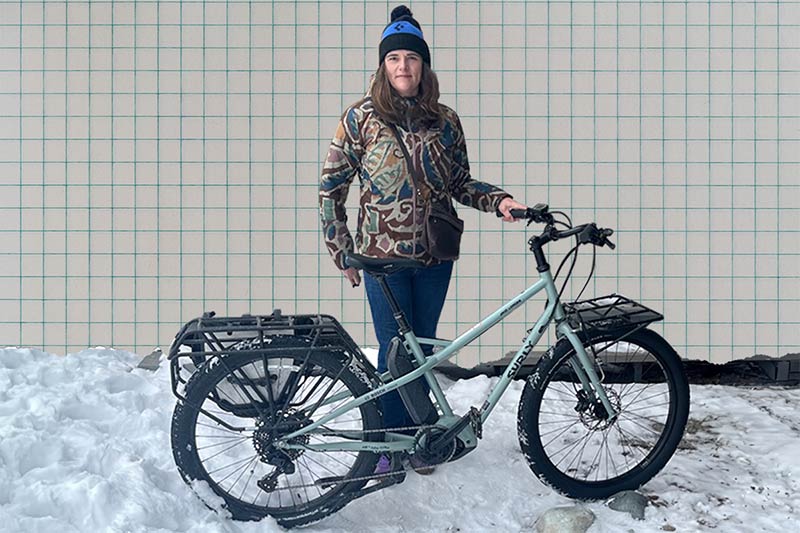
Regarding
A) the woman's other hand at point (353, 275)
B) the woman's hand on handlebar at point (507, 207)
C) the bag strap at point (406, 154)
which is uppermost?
the bag strap at point (406, 154)

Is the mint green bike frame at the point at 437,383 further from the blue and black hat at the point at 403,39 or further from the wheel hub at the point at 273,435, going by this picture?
the blue and black hat at the point at 403,39

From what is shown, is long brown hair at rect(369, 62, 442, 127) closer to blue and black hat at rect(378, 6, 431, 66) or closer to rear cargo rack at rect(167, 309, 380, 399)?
blue and black hat at rect(378, 6, 431, 66)

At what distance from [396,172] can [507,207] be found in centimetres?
52

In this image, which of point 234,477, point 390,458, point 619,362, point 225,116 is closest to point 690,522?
point 619,362

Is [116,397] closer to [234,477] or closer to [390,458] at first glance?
[234,477]

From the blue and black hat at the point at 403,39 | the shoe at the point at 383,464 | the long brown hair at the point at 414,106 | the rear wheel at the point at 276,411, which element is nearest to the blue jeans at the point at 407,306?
the shoe at the point at 383,464

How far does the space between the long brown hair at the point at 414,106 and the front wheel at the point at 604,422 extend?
1.16 metres

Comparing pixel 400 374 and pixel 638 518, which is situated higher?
pixel 400 374

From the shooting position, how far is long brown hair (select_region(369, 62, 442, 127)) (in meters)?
3.86

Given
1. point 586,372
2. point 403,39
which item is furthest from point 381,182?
point 586,372

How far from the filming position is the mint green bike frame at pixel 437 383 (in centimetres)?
368

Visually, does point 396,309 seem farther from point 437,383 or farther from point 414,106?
point 414,106

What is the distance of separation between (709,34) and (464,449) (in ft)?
10.2

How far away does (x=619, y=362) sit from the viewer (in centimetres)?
437
